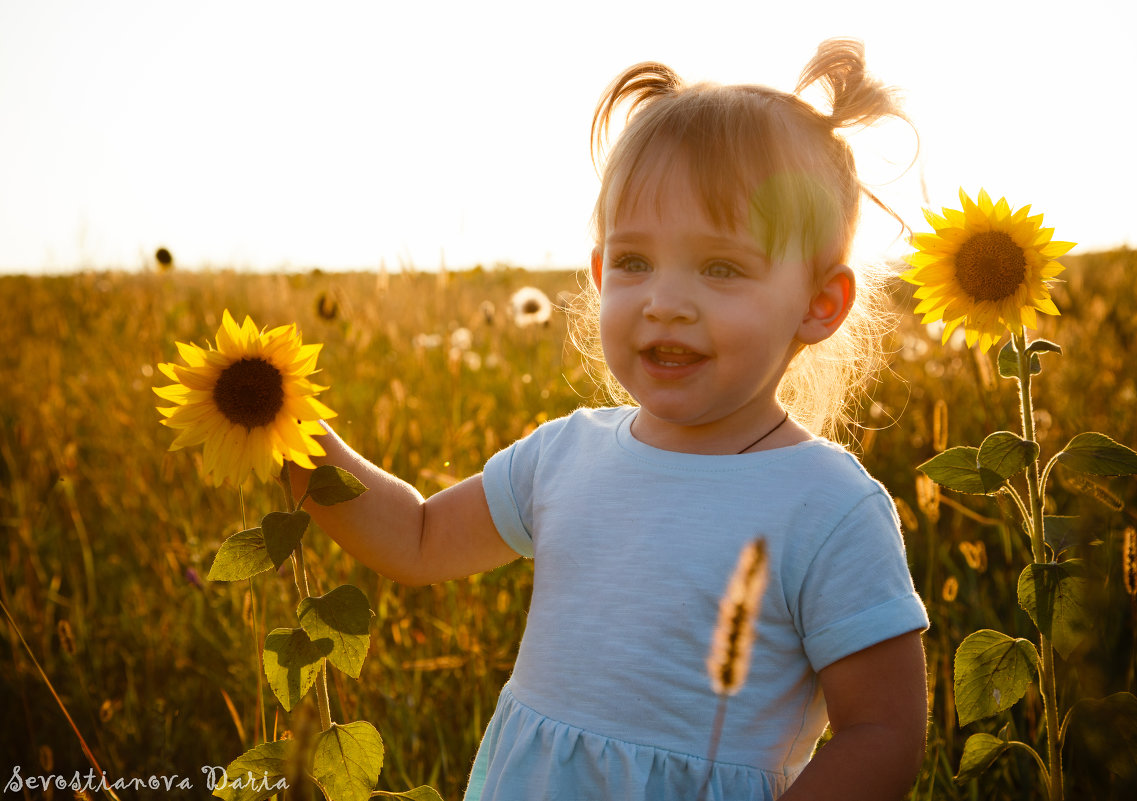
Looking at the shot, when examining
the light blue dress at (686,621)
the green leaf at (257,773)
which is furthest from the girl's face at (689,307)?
the green leaf at (257,773)

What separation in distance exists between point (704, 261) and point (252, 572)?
30.5 inches

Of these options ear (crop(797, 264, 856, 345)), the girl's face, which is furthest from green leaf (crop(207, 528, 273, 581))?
ear (crop(797, 264, 856, 345))

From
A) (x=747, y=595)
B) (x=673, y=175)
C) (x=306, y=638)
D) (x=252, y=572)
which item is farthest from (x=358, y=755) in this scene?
(x=673, y=175)

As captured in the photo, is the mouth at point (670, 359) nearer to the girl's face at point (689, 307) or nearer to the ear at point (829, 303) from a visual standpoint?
the girl's face at point (689, 307)

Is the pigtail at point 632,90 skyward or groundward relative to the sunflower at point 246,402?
skyward

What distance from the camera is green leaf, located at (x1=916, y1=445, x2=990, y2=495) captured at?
1.33 metres

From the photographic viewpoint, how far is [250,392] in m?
1.25

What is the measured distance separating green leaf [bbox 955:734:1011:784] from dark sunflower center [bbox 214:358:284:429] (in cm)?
110

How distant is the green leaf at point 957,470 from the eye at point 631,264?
516 millimetres

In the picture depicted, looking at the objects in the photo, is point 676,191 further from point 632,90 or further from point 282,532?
point 282,532

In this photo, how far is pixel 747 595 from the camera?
90 cm

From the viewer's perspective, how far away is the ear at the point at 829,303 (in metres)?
1.48

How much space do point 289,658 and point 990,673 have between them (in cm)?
98

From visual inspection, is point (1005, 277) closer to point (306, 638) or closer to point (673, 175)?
point (673, 175)
